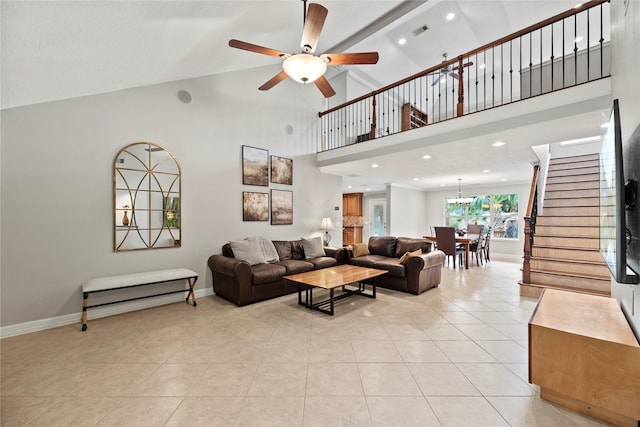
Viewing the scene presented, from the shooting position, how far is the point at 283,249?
5.01 metres

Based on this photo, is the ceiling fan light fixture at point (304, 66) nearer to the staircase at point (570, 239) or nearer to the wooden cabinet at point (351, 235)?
the staircase at point (570, 239)

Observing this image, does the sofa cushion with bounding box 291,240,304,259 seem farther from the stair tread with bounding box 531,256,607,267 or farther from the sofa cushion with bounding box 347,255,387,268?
the stair tread with bounding box 531,256,607,267

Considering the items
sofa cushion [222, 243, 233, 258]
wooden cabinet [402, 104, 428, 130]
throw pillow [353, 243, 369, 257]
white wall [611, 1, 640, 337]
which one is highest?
wooden cabinet [402, 104, 428, 130]

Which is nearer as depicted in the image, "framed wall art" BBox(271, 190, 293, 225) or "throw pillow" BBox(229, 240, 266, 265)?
"throw pillow" BBox(229, 240, 266, 265)

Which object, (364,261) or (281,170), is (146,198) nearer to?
(281,170)

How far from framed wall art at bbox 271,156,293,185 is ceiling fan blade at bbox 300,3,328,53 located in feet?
9.11

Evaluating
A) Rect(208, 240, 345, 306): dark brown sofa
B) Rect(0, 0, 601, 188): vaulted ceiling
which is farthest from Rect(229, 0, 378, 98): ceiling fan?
Rect(208, 240, 345, 306): dark brown sofa

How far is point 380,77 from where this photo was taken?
7316 mm

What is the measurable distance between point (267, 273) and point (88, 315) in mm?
2235

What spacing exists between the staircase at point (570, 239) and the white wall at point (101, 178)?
4862 mm

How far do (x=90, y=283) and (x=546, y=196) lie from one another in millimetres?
7903

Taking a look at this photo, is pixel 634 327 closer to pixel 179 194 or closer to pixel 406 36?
pixel 179 194

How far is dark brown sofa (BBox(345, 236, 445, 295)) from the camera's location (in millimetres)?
4238

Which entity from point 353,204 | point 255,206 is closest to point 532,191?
point 255,206
